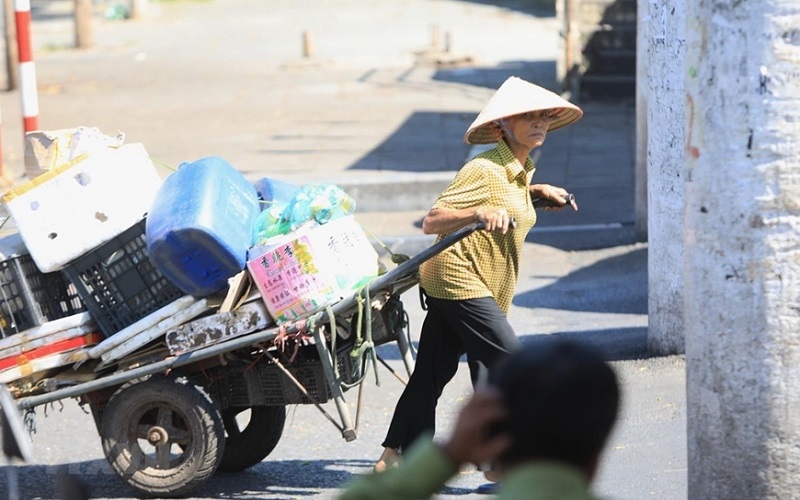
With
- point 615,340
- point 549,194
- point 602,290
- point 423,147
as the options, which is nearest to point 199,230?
point 549,194

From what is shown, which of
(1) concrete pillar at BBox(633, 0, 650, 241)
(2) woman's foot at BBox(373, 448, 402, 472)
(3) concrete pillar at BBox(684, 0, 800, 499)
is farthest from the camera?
(1) concrete pillar at BBox(633, 0, 650, 241)

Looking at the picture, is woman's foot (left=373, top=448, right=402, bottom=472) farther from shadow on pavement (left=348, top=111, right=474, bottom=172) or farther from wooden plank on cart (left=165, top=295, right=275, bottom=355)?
shadow on pavement (left=348, top=111, right=474, bottom=172)

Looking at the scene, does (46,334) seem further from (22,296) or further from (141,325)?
(141,325)

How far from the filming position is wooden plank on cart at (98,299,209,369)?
4957mm

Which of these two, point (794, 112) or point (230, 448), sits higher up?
point (794, 112)

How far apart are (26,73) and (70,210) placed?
6.15 m

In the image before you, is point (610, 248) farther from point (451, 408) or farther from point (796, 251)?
point (796, 251)

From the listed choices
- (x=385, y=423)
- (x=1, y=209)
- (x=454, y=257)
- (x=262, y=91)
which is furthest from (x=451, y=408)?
(x=262, y=91)

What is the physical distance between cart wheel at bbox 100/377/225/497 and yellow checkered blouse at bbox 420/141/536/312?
1.06 m

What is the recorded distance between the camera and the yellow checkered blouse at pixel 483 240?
4836 mm

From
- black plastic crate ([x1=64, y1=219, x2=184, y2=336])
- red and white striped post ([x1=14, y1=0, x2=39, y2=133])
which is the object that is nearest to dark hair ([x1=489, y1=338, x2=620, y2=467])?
black plastic crate ([x1=64, y1=219, x2=184, y2=336])

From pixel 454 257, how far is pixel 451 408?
167 centimetres

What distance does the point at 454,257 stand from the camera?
4898mm

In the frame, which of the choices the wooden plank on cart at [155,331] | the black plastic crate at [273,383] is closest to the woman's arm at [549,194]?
the black plastic crate at [273,383]
